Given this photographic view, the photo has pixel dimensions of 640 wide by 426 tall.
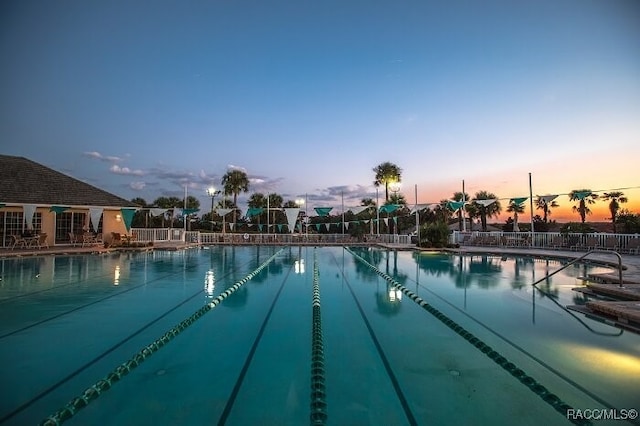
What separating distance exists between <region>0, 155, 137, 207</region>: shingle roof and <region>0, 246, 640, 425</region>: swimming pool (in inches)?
423

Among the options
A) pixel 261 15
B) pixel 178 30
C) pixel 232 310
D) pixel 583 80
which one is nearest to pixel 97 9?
pixel 178 30

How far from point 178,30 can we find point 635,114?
51.0 ft

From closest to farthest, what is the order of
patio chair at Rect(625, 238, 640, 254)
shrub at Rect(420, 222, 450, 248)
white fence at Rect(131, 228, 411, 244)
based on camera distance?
patio chair at Rect(625, 238, 640, 254)
shrub at Rect(420, 222, 450, 248)
white fence at Rect(131, 228, 411, 244)

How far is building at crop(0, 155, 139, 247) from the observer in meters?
15.7

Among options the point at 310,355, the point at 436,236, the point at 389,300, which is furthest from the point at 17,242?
the point at 436,236

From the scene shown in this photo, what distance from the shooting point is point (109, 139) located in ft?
57.9

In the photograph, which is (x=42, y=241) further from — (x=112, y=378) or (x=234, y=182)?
(x=234, y=182)

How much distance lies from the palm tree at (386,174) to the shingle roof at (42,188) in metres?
22.2

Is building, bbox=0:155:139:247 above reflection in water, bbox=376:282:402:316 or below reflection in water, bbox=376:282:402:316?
above

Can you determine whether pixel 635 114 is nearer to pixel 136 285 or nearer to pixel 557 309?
pixel 557 309

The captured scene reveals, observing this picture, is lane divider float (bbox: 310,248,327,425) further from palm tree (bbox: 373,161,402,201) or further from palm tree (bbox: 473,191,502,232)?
palm tree (bbox: 473,191,502,232)

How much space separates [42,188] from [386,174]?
26.2 m

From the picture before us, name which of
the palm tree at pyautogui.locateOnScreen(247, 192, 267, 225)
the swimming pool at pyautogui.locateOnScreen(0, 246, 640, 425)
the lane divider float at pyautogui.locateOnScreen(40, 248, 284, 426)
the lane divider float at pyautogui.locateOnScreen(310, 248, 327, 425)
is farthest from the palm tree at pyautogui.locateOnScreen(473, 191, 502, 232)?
the lane divider float at pyautogui.locateOnScreen(40, 248, 284, 426)

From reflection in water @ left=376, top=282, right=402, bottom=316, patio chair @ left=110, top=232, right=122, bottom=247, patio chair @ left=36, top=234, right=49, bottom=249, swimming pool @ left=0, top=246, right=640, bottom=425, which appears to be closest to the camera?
swimming pool @ left=0, top=246, right=640, bottom=425
